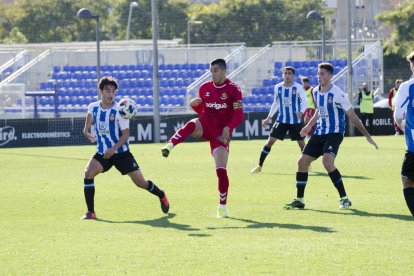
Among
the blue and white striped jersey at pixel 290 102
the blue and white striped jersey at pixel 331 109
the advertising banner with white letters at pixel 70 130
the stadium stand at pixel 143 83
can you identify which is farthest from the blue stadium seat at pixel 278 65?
the blue and white striped jersey at pixel 331 109

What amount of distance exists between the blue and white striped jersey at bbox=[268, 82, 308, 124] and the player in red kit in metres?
7.04

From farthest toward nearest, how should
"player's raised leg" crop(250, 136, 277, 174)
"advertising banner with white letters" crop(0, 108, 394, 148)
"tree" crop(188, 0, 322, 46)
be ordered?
1. "tree" crop(188, 0, 322, 46)
2. "advertising banner with white letters" crop(0, 108, 394, 148)
3. "player's raised leg" crop(250, 136, 277, 174)

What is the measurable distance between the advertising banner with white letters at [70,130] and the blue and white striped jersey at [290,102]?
1571cm

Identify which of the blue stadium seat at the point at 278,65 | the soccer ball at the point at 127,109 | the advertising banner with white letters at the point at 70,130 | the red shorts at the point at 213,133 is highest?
the blue stadium seat at the point at 278,65

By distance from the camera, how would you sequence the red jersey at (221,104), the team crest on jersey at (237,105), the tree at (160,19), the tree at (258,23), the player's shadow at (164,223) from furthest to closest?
1. the tree at (160,19)
2. the tree at (258,23)
3. the red jersey at (221,104)
4. the team crest on jersey at (237,105)
5. the player's shadow at (164,223)

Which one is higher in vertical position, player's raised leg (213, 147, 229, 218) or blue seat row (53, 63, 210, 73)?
blue seat row (53, 63, 210, 73)

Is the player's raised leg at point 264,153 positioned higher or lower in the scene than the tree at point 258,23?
lower

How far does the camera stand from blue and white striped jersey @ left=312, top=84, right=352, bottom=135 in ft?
45.4

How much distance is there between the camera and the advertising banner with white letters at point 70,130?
34.3 m

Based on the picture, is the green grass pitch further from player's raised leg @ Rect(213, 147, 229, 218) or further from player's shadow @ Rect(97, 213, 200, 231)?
player's raised leg @ Rect(213, 147, 229, 218)

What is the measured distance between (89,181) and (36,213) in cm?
106

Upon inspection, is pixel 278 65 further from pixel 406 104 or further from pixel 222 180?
pixel 406 104

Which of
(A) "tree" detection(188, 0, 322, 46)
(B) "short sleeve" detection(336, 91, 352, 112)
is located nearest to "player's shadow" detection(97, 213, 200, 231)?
(B) "short sleeve" detection(336, 91, 352, 112)

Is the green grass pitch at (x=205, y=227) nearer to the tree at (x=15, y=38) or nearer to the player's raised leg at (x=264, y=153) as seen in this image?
the player's raised leg at (x=264, y=153)
